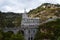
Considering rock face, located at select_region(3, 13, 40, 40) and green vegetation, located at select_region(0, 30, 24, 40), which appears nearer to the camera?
green vegetation, located at select_region(0, 30, 24, 40)

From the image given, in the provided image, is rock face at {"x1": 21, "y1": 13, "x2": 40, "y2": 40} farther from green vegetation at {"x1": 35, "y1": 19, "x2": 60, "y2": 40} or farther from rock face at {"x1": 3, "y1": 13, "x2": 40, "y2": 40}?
green vegetation at {"x1": 35, "y1": 19, "x2": 60, "y2": 40}

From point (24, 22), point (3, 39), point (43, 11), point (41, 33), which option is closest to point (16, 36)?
point (3, 39)

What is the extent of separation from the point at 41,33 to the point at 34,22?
14009 millimetres

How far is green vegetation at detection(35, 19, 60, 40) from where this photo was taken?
9686 cm

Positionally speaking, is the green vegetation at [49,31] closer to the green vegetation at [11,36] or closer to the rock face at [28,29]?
the rock face at [28,29]

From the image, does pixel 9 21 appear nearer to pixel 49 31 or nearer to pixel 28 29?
pixel 28 29

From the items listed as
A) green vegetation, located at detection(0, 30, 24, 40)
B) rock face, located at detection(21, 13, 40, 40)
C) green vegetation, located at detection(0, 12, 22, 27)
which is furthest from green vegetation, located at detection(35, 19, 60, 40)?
green vegetation, located at detection(0, 12, 22, 27)

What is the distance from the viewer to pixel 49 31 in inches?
3979

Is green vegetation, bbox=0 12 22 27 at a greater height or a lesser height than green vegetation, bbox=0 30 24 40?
greater

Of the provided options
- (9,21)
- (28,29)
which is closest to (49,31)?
(28,29)

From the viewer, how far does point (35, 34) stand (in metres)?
106

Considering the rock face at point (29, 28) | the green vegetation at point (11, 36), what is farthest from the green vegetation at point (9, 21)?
the green vegetation at point (11, 36)

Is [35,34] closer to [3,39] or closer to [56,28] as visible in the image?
[56,28]

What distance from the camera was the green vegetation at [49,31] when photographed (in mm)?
96863
